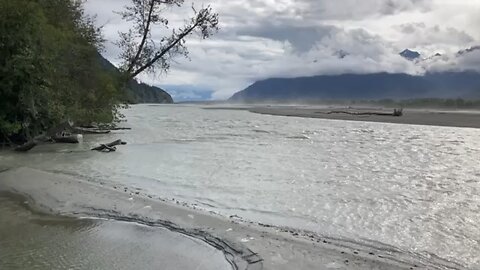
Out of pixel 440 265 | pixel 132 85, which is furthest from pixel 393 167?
pixel 132 85

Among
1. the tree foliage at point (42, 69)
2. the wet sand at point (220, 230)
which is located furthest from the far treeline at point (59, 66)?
the wet sand at point (220, 230)

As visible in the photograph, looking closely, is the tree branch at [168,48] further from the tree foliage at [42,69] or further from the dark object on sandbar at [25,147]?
the dark object on sandbar at [25,147]

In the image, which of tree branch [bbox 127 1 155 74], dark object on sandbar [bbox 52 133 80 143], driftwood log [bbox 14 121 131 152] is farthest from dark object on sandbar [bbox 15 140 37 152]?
tree branch [bbox 127 1 155 74]

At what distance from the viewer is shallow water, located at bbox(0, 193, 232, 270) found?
253 inches

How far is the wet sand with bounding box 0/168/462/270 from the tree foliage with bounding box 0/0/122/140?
8413 millimetres

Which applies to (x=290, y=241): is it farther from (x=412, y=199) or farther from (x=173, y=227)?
(x=412, y=199)

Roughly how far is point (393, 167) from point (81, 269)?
14922 mm

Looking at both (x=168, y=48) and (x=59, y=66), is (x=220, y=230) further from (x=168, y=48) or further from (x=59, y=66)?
(x=168, y=48)

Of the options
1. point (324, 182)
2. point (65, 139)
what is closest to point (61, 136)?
point (65, 139)

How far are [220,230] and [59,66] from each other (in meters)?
18.1

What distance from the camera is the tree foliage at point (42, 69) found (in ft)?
63.9

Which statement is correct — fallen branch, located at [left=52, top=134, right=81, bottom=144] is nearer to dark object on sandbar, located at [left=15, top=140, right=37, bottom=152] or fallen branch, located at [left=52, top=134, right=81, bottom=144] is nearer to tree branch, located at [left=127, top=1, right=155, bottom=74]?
dark object on sandbar, located at [left=15, top=140, right=37, bottom=152]

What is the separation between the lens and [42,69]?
20.5 meters

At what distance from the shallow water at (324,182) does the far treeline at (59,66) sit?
6.47 feet
